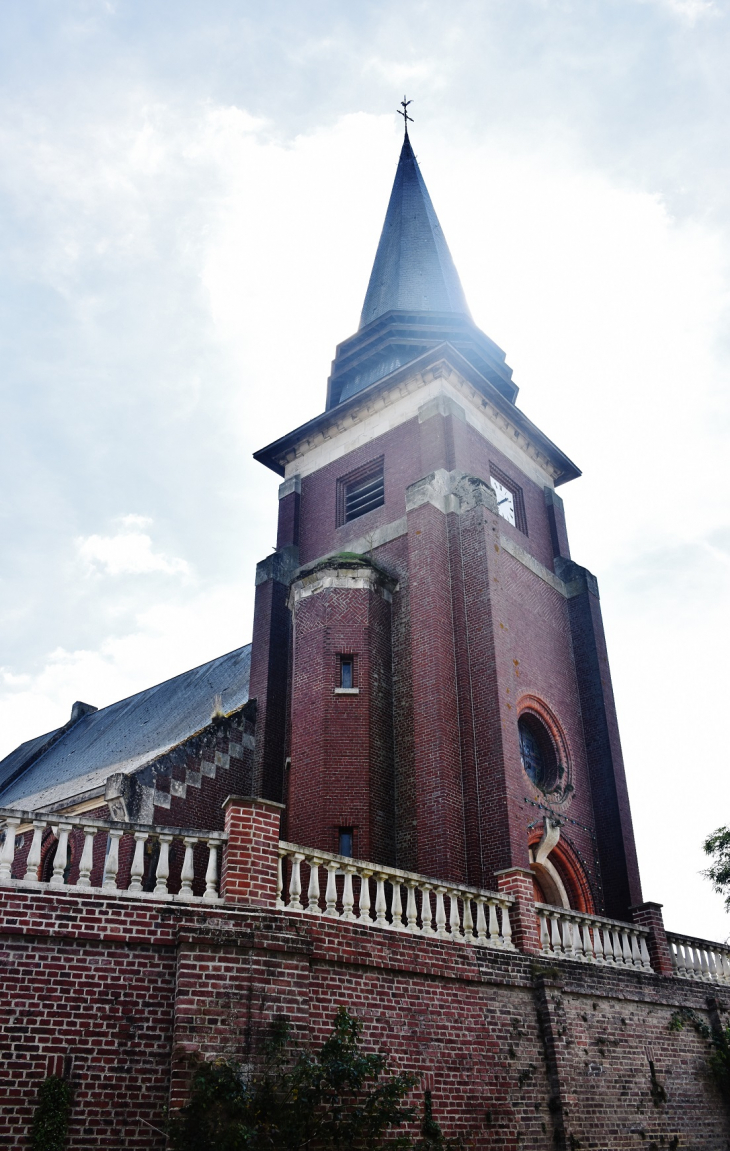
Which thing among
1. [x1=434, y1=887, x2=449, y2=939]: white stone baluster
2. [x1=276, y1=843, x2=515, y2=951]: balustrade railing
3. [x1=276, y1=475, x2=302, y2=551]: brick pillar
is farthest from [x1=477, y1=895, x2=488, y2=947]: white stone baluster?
[x1=276, y1=475, x2=302, y2=551]: brick pillar

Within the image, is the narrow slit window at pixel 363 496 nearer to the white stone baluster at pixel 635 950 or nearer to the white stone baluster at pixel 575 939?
the white stone baluster at pixel 575 939

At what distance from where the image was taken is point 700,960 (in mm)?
15625

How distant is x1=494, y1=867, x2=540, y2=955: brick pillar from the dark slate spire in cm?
1578

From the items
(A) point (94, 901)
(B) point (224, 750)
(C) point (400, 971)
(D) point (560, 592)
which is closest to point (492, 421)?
(D) point (560, 592)

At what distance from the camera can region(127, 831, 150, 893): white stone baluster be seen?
8.70m

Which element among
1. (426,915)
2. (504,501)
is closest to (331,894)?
(426,915)

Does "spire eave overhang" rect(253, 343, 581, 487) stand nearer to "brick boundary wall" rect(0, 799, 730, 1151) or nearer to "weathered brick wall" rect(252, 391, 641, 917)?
"weathered brick wall" rect(252, 391, 641, 917)

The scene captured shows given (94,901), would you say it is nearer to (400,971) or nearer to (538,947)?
(400,971)

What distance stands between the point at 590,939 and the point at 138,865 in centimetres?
797

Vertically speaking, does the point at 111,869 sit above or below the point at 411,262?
below

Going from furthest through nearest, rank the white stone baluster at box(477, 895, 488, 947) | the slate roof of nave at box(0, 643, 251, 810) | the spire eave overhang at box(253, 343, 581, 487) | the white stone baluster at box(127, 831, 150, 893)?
the slate roof of nave at box(0, 643, 251, 810) < the spire eave overhang at box(253, 343, 581, 487) < the white stone baluster at box(477, 895, 488, 947) < the white stone baluster at box(127, 831, 150, 893)

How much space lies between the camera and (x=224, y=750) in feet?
59.7

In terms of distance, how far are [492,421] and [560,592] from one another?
14.8 ft

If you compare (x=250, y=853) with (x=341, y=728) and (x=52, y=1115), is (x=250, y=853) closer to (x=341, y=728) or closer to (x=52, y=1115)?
(x=52, y=1115)
